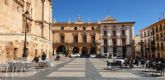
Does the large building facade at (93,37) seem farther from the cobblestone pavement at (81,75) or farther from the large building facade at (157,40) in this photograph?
the cobblestone pavement at (81,75)

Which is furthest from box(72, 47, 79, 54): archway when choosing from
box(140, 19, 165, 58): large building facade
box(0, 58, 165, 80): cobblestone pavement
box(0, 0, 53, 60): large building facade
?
box(0, 58, 165, 80): cobblestone pavement

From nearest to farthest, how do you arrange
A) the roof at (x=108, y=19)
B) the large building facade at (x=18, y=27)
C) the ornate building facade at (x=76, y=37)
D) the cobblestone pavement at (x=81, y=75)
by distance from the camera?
the cobblestone pavement at (x=81, y=75) → the large building facade at (x=18, y=27) → the ornate building facade at (x=76, y=37) → the roof at (x=108, y=19)

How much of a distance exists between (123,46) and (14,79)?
66.2 metres

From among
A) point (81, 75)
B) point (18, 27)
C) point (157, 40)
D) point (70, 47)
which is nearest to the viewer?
point (81, 75)

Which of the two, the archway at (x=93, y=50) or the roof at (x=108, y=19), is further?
the roof at (x=108, y=19)

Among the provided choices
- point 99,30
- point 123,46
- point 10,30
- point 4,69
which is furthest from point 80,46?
point 4,69

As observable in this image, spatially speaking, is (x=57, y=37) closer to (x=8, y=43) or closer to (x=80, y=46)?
(x=80, y=46)

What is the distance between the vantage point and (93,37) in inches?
3145

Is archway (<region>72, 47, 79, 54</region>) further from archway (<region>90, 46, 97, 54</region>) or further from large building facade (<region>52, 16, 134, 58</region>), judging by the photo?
archway (<region>90, 46, 97, 54</region>)

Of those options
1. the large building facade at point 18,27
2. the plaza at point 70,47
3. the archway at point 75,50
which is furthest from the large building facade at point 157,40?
the large building facade at point 18,27

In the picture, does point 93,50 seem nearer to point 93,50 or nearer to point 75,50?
point 93,50

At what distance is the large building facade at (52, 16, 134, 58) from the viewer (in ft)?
260

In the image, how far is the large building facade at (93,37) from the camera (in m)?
79.3

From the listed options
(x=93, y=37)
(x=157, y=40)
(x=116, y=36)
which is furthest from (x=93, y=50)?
(x=157, y=40)
